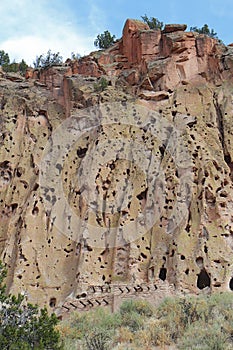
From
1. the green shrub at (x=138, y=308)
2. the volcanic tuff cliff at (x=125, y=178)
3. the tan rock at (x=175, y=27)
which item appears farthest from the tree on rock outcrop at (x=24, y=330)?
the tan rock at (x=175, y=27)

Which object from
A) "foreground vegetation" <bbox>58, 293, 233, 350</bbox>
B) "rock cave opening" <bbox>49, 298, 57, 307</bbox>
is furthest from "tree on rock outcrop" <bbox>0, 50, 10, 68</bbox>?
"foreground vegetation" <bbox>58, 293, 233, 350</bbox>

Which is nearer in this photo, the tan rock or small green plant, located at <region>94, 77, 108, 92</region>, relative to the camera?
small green plant, located at <region>94, 77, 108, 92</region>

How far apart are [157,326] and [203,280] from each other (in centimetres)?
654

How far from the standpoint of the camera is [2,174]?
30.9 m

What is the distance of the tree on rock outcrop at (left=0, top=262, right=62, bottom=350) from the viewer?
15.1 metres

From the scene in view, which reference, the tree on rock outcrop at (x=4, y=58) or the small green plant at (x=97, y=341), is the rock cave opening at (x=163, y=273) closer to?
the small green plant at (x=97, y=341)

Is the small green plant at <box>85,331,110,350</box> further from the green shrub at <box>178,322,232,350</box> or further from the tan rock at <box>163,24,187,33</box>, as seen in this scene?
the tan rock at <box>163,24,187,33</box>

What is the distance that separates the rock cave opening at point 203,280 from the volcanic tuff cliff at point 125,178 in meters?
0.05

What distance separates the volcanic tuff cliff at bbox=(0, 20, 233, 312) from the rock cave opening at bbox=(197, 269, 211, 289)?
0.05m

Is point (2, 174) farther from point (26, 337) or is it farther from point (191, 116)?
point (26, 337)

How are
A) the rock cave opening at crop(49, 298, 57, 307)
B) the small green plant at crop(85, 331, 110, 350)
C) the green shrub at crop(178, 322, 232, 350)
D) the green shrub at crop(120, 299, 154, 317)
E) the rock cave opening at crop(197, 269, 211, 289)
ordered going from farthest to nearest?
1. the rock cave opening at crop(49, 298, 57, 307)
2. the rock cave opening at crop(197, 269, 211, 289)
3. the green shrub at crop(120, 299, 154, 317)
4. the small green plant at crop(85, 331, 110, 350)
5. the green shrub at crop(178, 322, 232, 350)

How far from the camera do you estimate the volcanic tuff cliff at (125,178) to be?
25156 millimetres

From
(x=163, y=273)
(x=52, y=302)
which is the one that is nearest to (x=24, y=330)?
(x=52, y=302)

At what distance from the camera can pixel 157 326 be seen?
18766 mm
